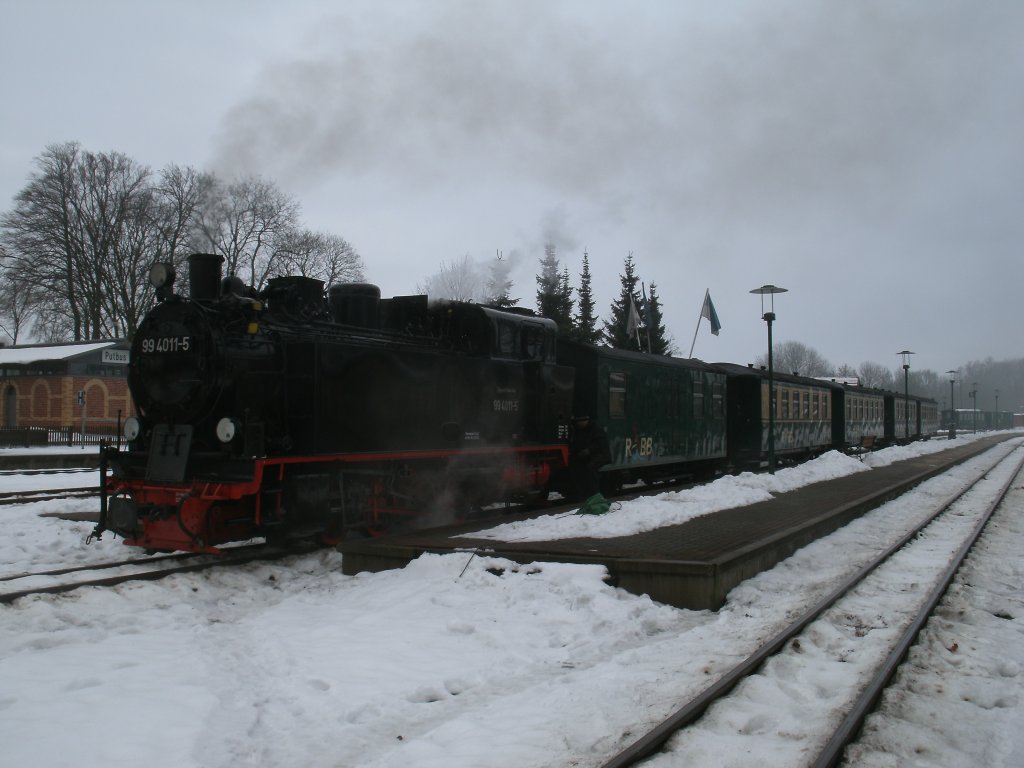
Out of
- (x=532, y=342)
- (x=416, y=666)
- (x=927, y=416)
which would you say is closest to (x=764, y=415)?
(x=532, y=342)

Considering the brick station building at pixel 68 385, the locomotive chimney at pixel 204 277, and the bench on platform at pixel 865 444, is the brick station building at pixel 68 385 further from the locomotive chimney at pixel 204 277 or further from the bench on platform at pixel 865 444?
the bench on platform at pixel 865 444

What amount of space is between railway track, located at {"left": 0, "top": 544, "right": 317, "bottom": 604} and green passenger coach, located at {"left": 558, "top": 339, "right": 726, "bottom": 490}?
661cm

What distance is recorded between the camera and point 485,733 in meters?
4.30

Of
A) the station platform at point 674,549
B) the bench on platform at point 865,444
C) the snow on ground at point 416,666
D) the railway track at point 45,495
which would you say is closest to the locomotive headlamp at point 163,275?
the snow on ground at point 416,666

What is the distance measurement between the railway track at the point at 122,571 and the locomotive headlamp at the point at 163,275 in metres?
3.06

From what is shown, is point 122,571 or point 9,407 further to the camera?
point 9,407

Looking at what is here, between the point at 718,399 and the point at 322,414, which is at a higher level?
the point at 718,399

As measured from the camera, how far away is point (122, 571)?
26.9 ft

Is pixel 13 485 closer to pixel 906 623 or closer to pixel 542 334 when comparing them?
pixel 542 334

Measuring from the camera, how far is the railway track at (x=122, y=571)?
714cm

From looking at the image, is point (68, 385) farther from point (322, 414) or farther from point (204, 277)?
point (322, 414)

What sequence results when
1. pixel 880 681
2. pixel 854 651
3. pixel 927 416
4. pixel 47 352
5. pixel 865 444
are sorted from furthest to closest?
pixel 927 416 < pixel 47 352 < pixel 865 444 < pixel 854 651 < pixel 880 681

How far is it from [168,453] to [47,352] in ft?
102

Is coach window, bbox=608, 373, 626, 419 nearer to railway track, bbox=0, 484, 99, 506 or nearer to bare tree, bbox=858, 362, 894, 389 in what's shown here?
railway track, bbox=0, 484, 99, 506
